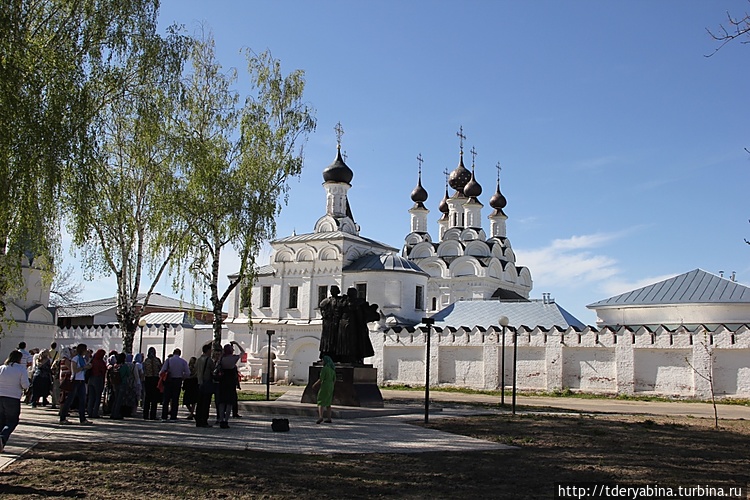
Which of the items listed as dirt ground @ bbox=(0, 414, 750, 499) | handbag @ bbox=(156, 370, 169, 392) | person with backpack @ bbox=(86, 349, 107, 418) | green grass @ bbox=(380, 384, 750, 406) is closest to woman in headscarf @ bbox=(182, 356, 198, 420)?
handbag @ bbox=(156, 370, 169, 392)

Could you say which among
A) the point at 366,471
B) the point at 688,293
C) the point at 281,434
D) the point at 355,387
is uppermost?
the point at 688,293

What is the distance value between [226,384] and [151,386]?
204 centimetres

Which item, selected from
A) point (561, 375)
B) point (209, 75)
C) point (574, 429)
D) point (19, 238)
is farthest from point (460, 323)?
point (19, 238)

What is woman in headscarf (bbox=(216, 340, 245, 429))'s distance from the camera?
13.6 m

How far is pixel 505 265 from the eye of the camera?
54.8 metres

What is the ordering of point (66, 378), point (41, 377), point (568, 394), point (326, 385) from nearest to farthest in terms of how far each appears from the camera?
point (66, 378) → point (326, 385) → point (41, 377) → point (568, 394)

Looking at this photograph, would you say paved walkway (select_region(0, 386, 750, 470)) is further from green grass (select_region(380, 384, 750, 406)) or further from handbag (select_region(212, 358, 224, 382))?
green grass (select_region(380, 384, 750, 406))

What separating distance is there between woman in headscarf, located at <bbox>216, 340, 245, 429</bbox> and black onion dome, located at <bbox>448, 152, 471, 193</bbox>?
45.7 m

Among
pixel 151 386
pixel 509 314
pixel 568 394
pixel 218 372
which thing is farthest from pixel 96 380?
pixel 509 314

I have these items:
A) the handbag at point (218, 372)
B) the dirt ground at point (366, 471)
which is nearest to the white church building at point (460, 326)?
the handbag at point (218, 372)

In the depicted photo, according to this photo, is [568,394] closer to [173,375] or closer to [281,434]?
[173,375]

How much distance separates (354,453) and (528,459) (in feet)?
7.79

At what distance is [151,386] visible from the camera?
590 inches

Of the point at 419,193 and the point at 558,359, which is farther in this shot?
the point at 419,193
